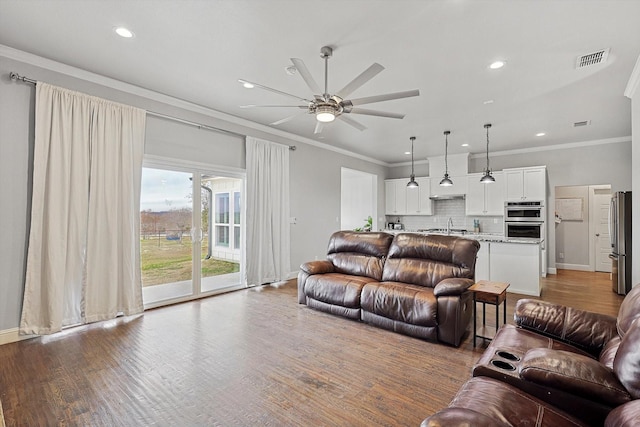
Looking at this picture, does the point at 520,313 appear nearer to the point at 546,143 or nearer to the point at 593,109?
the point at 593,109

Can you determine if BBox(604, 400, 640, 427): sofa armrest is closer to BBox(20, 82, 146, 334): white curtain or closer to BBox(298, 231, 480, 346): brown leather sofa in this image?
BBox(298, 231, 480, 346): brown leather sofa

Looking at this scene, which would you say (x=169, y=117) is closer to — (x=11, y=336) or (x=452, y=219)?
(x=11, y=336)

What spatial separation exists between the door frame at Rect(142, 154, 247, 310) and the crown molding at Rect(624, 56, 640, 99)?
5221 millimetres

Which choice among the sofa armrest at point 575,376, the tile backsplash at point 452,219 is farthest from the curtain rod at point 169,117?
the tile backsplash at point 452,219

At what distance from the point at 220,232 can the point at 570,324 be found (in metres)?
4.68

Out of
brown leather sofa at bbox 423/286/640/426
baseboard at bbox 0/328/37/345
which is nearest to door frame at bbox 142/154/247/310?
baseboard at bbox 0/328/37/345

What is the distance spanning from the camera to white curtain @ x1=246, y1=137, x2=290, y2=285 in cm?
534

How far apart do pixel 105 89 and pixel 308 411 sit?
4.20 meters

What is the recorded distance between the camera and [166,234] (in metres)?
4.44

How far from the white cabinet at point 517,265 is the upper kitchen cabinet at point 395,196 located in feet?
11.8

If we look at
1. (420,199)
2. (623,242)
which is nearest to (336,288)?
(623,242)

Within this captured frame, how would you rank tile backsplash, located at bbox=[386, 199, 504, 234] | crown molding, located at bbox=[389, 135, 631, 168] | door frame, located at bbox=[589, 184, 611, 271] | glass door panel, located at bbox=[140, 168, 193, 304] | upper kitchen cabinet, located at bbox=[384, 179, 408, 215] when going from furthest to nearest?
upper kitchen cabinet, located at bbox=[384, 179, 408, 215]
tile backsplash, located at bbox=[386, 199, 504, 234]
door frame, located at bbox=[589, 184, 611, 271]
crown molding, located at bbox=[389, 135, 631, 168]
glass door panel, located at bbox=[140, 168, 193, 304]

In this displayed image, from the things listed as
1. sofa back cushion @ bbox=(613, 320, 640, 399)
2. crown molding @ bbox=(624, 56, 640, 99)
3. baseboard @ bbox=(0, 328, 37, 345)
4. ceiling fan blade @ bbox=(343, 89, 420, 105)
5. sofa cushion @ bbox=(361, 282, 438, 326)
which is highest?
crown molding @ bbox=(624, 56, 640, 99)

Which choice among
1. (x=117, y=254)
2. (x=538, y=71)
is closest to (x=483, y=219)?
(x=538, y=71)
